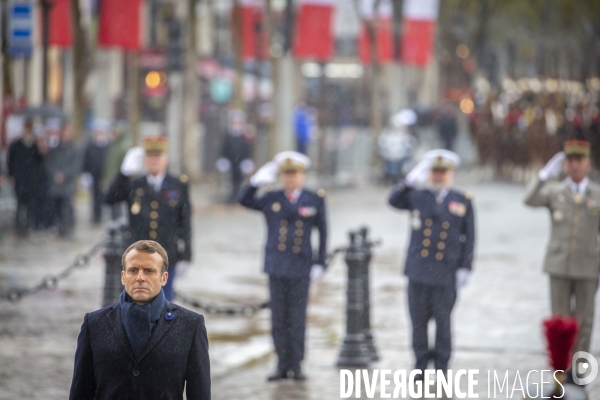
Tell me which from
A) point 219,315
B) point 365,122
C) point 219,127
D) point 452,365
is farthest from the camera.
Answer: point 365,122

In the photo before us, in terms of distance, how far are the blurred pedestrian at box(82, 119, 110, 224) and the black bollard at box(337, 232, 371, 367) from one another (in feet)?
39.6

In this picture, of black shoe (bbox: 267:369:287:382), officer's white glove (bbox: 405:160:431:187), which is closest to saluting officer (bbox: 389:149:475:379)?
officer's white glove (bbox: 405:160:431:187)

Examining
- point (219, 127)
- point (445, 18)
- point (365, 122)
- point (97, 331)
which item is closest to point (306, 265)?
point (97, 331)

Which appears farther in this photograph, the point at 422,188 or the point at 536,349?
the point at 536,349

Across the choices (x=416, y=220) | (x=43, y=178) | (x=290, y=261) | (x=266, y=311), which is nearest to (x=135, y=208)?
(x=290, y=261)

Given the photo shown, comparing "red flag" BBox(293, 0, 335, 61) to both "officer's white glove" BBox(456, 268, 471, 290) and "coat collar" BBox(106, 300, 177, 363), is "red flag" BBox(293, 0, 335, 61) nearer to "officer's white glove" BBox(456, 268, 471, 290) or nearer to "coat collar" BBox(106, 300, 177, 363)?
"officer's white glove" BBox(456, 268, 471, 290)

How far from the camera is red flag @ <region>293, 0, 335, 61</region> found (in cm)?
3253

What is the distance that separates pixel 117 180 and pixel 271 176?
4.13 ft

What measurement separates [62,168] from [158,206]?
10.9 metres

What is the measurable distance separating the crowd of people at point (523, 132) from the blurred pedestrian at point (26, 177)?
17.3 m

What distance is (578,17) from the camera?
6888 centimetres

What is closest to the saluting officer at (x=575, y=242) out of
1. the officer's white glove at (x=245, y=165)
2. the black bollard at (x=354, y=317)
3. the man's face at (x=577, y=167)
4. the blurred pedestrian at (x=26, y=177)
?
the man's face at (x=577, y=167)

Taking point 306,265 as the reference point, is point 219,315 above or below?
below

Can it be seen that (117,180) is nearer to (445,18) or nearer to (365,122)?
(365,122)
